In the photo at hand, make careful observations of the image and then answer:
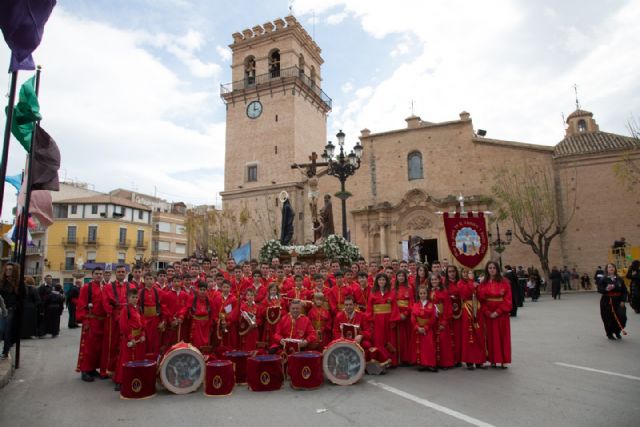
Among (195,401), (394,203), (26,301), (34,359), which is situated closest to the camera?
Answer: (195,401)

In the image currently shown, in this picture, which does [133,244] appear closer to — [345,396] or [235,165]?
[235,165]

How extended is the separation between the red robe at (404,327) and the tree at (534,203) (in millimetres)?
19569

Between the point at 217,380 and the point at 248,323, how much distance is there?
1.88 metres

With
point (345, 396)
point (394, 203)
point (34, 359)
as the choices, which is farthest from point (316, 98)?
point (345, 396)

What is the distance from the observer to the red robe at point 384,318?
301 inches

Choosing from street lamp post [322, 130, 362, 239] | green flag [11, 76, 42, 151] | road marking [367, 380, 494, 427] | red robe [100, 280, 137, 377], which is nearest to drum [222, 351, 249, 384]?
road marking [367, 380, 494, 427]

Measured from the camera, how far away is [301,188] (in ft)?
109

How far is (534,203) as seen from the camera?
25.7m

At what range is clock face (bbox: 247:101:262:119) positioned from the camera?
116 ft

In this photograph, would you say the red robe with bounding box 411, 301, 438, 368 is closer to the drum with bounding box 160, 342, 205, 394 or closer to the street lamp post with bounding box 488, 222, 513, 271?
the drum with bounding box 160, 342, 205, 394

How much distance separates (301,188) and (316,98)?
945 cm

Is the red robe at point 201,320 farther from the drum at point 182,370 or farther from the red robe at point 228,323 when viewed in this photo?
the drum at point 182,370

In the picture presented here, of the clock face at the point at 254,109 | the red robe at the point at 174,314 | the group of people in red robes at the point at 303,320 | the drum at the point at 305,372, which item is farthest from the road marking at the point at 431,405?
the clock face at the point at 254,109

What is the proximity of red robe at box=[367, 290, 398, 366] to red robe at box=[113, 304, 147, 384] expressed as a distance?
12.6ft
